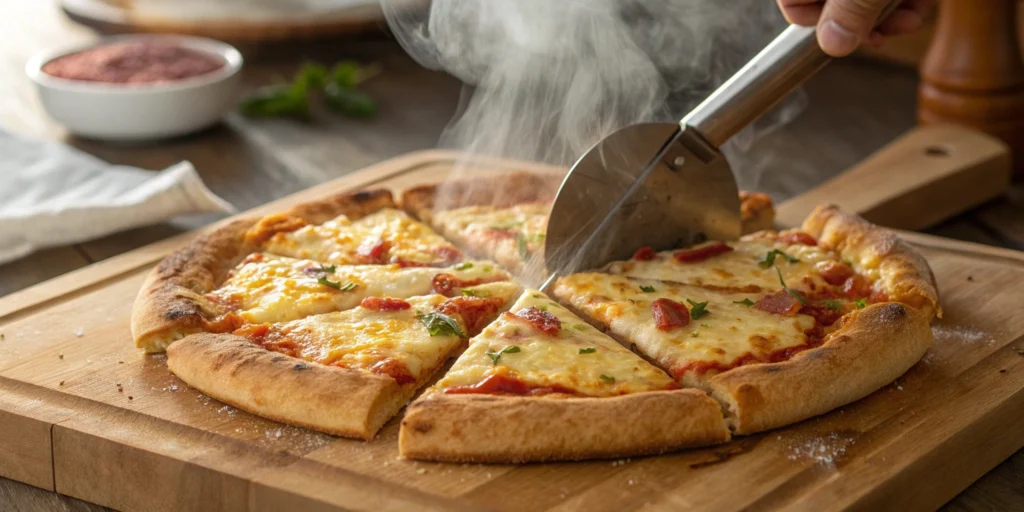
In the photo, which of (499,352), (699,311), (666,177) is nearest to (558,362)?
(499,352)

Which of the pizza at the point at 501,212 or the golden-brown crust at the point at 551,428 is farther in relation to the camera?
the pizza at the point at 501,212

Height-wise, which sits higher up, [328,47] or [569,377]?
[569,377]

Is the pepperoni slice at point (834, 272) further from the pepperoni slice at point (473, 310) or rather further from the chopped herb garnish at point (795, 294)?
the pepperoni slice at point (473, 310)

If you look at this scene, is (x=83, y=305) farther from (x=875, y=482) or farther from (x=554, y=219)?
(x=875, y=482)

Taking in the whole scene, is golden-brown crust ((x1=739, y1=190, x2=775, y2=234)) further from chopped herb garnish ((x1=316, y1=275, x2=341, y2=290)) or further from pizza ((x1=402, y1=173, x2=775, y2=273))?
chopped herb garnish ((x1=316, y1=275, x2=341, y2=290))

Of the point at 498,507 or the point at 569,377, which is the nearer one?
the point at 498,507

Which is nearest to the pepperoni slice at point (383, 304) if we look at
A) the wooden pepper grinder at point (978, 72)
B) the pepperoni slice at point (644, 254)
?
the pepperoni slice at point (644, 254)

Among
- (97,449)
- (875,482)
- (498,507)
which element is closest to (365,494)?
(498,507)
